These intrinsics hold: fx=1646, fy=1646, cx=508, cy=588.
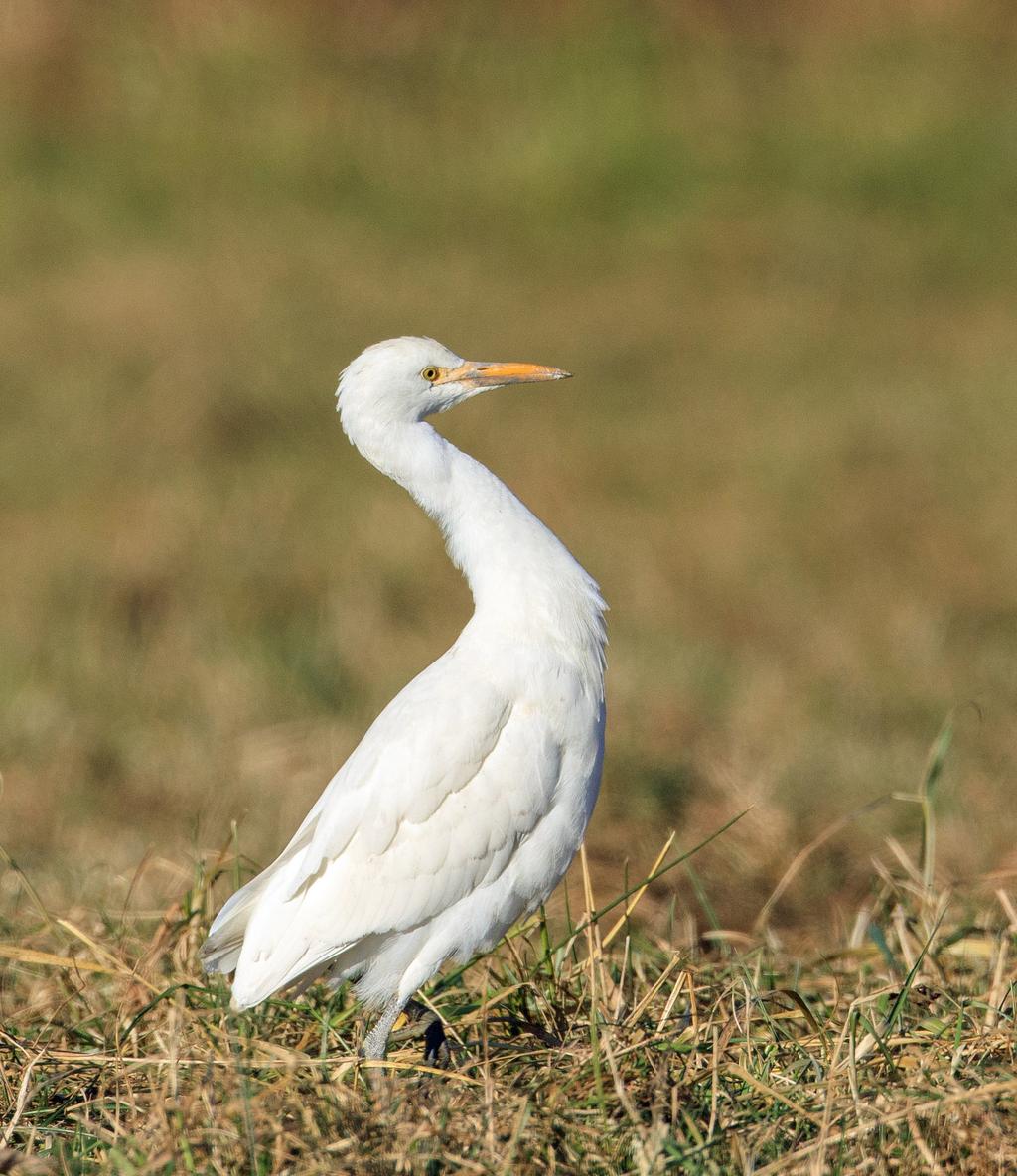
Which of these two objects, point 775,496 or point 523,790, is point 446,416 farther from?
point 523,790

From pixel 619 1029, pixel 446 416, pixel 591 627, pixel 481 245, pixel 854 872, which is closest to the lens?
pixel 619 1029

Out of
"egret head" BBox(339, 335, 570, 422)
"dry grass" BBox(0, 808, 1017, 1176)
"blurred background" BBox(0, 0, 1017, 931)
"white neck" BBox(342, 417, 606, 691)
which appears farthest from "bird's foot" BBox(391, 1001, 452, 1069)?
"egret head" BBox(339, 335, 570, 422)

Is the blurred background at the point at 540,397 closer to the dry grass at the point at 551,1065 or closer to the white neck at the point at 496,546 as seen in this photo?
the dry grass at the point at 551,1065

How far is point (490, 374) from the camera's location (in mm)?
4055

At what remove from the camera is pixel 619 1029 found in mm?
3639

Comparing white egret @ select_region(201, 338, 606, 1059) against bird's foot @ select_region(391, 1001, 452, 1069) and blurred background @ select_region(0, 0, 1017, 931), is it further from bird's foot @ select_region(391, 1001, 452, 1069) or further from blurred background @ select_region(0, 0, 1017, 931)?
blurred background @ select_region(0, 0, 1017, 931)

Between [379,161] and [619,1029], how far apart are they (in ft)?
47.7

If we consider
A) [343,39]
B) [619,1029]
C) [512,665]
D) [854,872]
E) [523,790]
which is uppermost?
[343,39]

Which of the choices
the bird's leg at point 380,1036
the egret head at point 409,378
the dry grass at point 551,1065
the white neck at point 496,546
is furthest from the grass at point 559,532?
the egret head at point 409,378

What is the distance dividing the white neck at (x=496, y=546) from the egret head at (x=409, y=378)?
4 cm

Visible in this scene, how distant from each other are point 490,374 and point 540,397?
9.01 metres

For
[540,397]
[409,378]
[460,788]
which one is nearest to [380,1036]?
[460,788]

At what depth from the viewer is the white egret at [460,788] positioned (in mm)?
3787

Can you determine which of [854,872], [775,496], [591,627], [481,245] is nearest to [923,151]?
[481,245]
